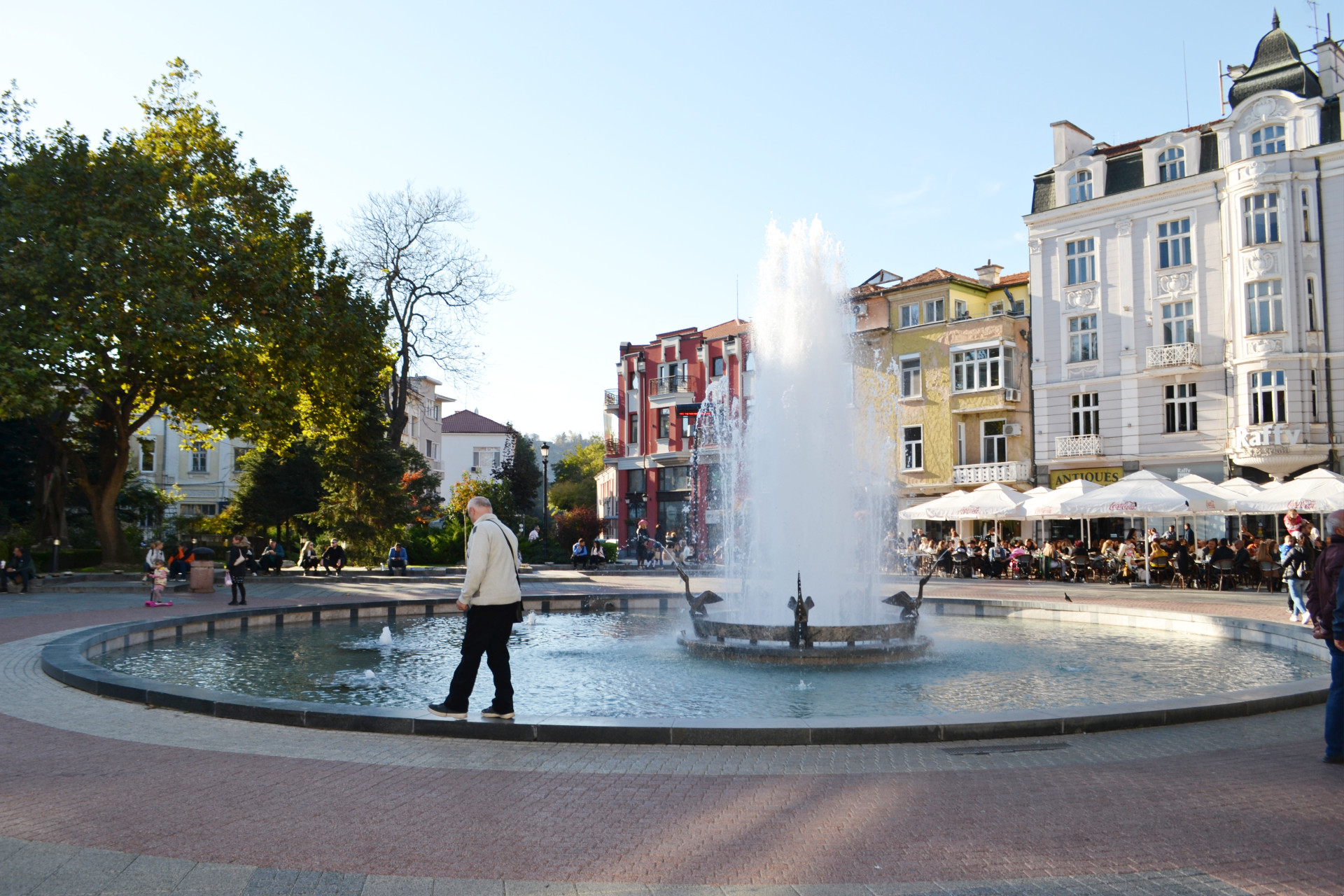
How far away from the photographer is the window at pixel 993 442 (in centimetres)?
4578

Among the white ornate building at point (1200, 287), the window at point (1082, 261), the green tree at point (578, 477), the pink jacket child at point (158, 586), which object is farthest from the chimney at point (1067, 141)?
the green tree at point (578, 477)

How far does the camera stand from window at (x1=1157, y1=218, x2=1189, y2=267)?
39.4 m

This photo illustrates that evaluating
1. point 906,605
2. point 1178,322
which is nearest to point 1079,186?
point 1178,322

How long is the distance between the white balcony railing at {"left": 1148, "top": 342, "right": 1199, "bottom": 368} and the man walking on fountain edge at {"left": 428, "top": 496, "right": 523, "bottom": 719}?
3692cm

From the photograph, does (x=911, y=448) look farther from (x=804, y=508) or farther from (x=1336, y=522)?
(x=1336, y=522)

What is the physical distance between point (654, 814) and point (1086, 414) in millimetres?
40363

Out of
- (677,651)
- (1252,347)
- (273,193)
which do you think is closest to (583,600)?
(677,651)

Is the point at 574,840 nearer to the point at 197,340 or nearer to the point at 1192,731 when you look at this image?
the point at 1192,731

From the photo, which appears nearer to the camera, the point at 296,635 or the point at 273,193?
the point at 296,635

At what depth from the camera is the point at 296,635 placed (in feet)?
55.6

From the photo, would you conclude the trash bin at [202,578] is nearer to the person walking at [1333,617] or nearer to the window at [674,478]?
the person walking at [1333,617]

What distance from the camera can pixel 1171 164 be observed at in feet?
132

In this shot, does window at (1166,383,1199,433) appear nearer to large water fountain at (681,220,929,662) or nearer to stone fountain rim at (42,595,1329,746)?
large water fountain at (681,220,929,662)

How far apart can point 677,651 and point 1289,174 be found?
33.6 metres
